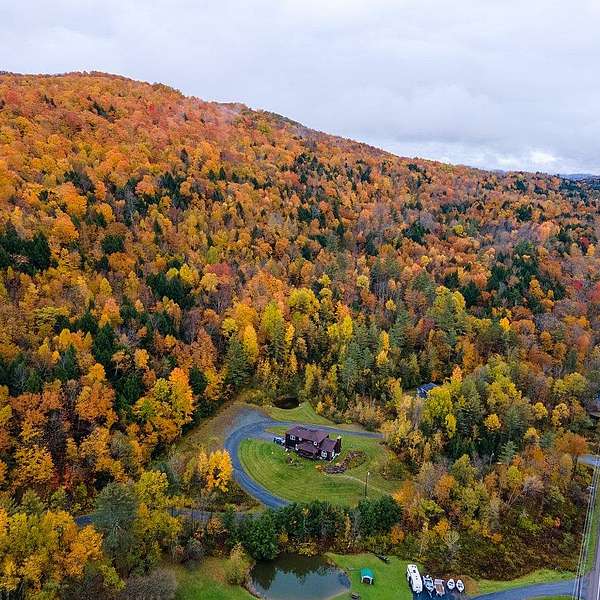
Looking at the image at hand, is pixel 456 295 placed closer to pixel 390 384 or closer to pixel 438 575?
pixel 390 384

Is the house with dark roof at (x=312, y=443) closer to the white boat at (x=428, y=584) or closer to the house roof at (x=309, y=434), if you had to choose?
the house roof at (x=309, y=434)

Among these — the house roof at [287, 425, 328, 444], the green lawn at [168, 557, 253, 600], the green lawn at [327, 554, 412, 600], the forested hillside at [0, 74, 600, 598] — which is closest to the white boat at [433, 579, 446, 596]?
the green lawn at [327, 554, 412, 600]

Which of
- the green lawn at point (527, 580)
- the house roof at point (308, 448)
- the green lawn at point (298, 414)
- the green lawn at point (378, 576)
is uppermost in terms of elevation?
the green lawn at point (298, 414)

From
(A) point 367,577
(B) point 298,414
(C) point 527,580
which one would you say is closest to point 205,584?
(A) point 367,577

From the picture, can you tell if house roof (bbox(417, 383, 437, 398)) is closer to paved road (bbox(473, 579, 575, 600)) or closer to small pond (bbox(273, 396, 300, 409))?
small pond (bbox(273, 396, 300, 409))

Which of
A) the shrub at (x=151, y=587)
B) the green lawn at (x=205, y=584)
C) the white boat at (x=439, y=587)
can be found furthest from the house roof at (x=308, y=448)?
the shrub at (x=151, y=587)

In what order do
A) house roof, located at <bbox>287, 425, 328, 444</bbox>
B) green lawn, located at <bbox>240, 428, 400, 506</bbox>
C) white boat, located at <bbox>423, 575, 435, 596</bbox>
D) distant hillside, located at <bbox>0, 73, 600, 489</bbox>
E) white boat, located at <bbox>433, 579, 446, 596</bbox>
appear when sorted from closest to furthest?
white boat, located at <bbox>433, 579, 446, 596</bbox>
white boat, located at <bbox>423, 575, 435, 596</bbox>
green lawn, located at <bbox>240, 428, 400, 506</bbox>
distant hillside, located at <bbox>0, 73, 600, 489</bbox>
house roof, located at <bbox>287, 425, 328, 444</bbox>

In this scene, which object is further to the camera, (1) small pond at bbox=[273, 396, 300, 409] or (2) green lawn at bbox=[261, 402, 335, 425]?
(1) small pond at bbox=[273, 396, 300, 409]
